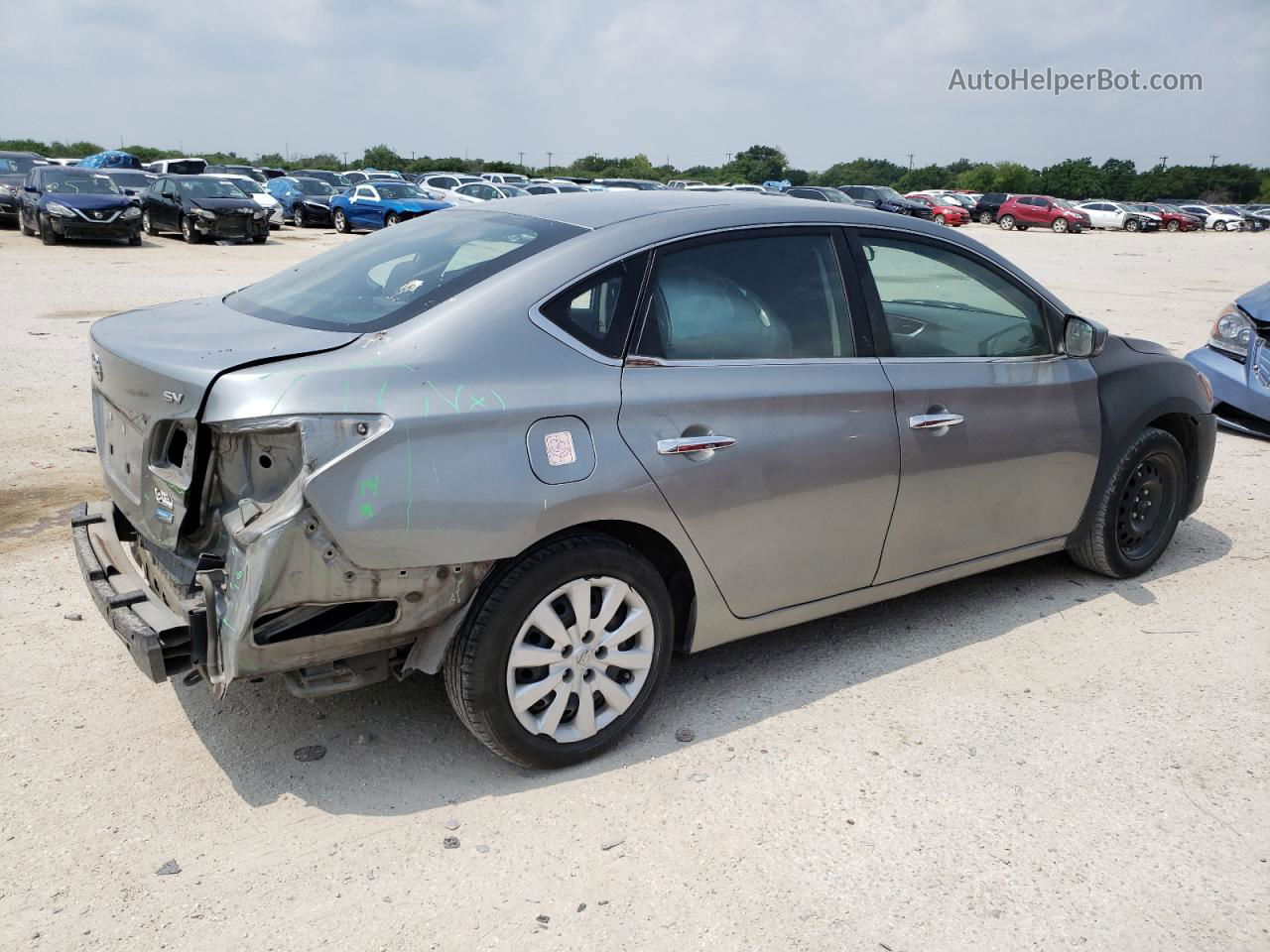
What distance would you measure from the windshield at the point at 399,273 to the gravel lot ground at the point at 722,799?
1.36m

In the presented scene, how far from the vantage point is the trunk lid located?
10.0 feet

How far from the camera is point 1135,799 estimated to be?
335cm

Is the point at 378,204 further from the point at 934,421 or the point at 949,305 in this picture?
the point at 934,421

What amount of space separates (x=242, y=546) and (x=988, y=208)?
50300 millimetres

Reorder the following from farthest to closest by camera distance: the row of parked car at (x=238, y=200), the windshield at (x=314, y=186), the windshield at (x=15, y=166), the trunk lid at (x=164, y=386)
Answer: the windshield at (x=314, y=186) < the windshield at (x=15, y=166) < the row of parked car at (x=238, y=200) < the trunk lid at (x=164, y=386)

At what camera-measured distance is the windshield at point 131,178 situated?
92.4 feet

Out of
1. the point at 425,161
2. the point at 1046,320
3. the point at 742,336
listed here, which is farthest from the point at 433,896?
the point at 425,161

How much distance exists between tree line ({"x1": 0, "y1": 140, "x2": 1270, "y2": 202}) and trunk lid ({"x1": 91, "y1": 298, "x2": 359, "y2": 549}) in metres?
78.2

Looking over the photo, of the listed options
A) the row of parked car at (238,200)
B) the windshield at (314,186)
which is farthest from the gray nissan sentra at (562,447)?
the windshield at (314,186)

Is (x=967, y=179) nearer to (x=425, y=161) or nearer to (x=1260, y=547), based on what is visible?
(x=425, y=161)

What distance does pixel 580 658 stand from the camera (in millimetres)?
3316

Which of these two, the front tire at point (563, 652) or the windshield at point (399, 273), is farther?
the windshield at point (399, 273)

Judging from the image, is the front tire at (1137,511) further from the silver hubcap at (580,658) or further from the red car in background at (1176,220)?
the red car in background at (1176,220)

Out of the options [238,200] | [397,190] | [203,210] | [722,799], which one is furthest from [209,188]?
[722,799]
